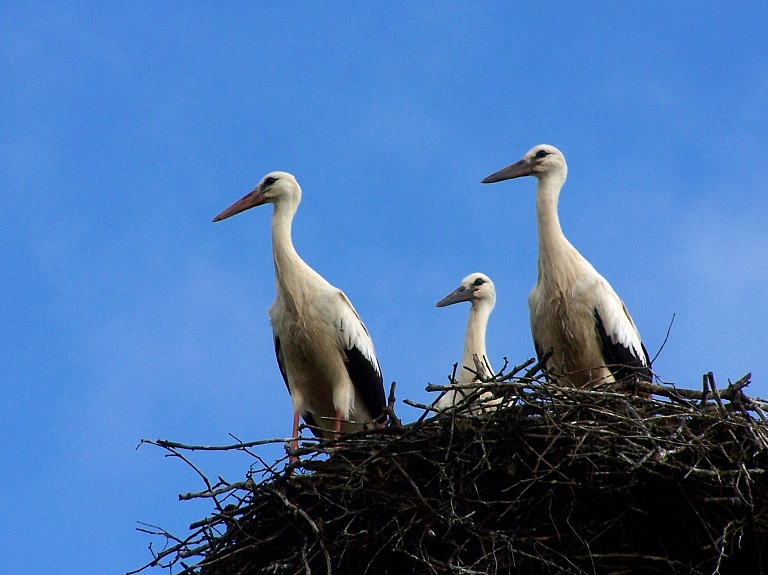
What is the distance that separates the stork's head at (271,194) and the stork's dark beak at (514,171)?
1.26 metres

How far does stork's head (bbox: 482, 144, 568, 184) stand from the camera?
765 centimetres

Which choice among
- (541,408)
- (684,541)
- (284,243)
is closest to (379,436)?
(541,408)

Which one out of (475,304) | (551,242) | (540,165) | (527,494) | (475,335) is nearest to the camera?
(527,494)

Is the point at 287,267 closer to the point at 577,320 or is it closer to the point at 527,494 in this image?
the point at 577,320

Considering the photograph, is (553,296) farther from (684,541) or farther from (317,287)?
(684,541)

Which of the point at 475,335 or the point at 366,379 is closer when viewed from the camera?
the point at 366,379

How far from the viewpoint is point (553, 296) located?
6.92 meters

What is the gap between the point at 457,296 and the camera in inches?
347

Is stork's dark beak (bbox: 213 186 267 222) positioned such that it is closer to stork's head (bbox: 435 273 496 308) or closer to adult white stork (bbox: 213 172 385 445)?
adult white stork (bbox: 213 172 385 445)

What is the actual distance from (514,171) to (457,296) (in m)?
1.33

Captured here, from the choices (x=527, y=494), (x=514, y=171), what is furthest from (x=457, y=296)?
(x=527, y=494)

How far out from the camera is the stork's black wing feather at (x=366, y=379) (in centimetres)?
732

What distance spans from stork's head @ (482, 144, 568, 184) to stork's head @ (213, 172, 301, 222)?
1.32m

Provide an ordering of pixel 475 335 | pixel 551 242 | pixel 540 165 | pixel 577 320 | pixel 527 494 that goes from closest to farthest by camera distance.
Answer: pixel 527 494 → pixel 577 320 → pixel 551 242 → pixel 540 165 → pixel 475 335
